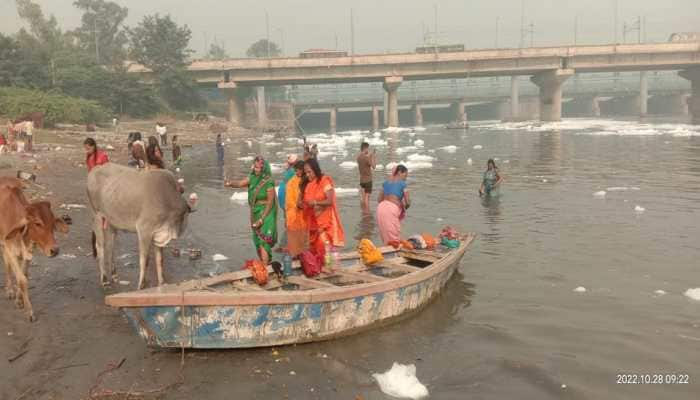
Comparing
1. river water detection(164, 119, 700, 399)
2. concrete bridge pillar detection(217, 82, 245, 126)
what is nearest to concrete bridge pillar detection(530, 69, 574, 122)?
concrete bridge pillar detection(217, 82, 245, 126)

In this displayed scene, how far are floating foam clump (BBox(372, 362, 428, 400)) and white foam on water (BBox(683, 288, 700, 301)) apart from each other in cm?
502

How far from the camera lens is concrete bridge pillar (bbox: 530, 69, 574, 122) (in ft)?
245

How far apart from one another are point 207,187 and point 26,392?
1711 centimetres

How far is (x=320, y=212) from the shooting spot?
873 cm

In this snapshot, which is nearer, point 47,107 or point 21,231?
point 21,231

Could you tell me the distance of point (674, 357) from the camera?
685 centimetres

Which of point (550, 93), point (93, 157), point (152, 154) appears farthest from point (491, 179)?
point (550, 93)

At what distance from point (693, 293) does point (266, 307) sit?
6544 millimetres

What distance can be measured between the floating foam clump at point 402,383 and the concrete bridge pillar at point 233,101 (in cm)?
6677

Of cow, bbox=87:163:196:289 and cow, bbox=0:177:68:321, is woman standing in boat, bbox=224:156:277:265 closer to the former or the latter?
cow, bbox=87:163:196:289

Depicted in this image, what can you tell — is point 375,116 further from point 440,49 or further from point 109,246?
point 109,246

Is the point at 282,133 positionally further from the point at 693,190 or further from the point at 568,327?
the point at 568,327

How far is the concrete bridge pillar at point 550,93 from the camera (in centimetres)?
7456

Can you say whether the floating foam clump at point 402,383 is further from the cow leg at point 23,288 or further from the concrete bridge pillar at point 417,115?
the concrete bridge pillar at point 417,115
